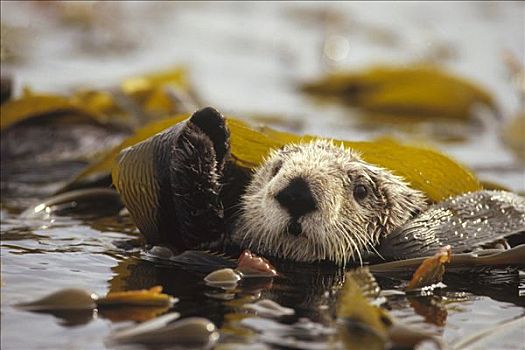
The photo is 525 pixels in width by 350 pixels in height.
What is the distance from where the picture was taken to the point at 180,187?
3.49 meters

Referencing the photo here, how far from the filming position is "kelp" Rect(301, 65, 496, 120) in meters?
8.74

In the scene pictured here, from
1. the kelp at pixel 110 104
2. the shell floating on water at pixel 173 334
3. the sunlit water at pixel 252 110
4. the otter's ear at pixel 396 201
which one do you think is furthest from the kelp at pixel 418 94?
the shell floating on water at pixel 173 334

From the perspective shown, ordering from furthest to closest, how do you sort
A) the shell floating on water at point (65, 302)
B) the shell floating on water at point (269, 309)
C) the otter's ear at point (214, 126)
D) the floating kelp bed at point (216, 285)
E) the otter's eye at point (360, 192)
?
the otter's eye at point (360, 192) → the otter's ear at point (214, 126) → the shell floating on water at point (269, 309) → the shell floating on water at point (65, 302) → the floating kelp bed at point (216, 285)

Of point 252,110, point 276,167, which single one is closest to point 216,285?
point 276,167

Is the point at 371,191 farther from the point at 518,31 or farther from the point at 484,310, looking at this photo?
the point at 518,31

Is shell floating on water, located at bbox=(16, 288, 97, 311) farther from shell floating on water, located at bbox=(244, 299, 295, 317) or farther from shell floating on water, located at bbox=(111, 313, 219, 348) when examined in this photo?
shell floating on water, located at bbox=(244, 299, 295, 317)

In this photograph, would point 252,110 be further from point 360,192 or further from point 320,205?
point 320,205

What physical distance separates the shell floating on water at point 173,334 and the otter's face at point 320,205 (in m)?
0.71

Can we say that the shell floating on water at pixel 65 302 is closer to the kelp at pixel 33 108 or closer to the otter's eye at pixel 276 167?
the otter's eye at pixel 276 167

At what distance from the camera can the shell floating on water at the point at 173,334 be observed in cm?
255

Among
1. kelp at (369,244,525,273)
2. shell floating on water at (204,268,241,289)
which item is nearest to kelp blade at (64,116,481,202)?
kelp at (369,244,525,273)

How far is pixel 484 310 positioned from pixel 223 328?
2.90 ft

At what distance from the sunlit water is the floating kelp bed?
0.01 metres

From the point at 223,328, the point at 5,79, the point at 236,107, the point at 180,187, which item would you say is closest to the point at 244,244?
the point at 180,187
